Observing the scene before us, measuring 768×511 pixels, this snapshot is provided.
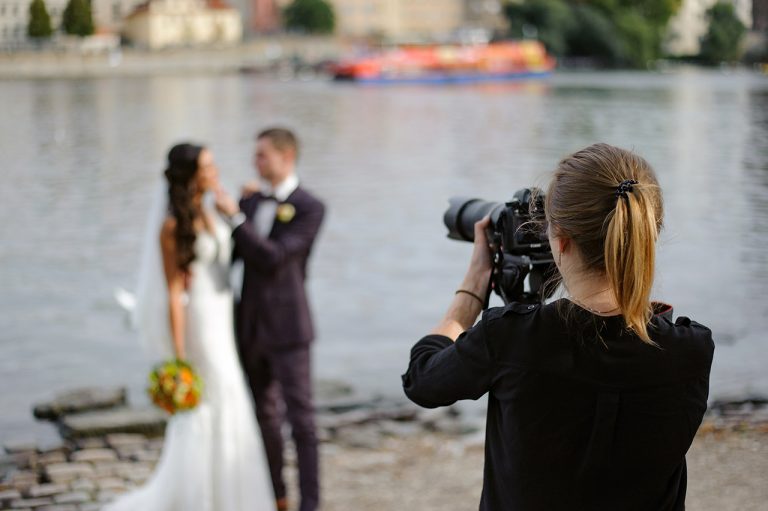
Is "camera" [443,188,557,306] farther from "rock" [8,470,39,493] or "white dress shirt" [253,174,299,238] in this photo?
"rock" [8,470,39,493]

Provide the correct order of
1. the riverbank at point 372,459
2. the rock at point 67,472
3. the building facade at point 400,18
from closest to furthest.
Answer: the riverbank at point 372,459
the rock at point 67,472
the building facade at point 400,18

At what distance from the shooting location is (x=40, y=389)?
7605 millimetres

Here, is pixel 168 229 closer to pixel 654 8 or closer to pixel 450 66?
pixel 450 66

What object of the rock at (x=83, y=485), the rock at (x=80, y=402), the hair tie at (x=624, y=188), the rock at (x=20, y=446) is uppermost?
the hair tie at (x=624, y=188)

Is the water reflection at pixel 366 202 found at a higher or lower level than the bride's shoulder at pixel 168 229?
lower

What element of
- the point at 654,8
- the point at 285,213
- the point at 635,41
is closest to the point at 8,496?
the point at 285,213

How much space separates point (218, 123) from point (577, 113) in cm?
1147

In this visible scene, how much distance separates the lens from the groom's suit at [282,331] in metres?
4.12

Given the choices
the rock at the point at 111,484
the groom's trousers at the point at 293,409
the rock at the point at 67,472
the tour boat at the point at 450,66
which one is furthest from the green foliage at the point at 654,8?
the groom's trousers at the point at 293,409

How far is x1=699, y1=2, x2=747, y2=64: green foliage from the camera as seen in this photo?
3578 inches

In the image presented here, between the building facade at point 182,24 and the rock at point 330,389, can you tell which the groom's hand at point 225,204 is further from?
the building facade at point 182,24

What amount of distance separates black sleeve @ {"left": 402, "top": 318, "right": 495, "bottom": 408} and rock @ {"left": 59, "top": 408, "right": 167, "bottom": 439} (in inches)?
165

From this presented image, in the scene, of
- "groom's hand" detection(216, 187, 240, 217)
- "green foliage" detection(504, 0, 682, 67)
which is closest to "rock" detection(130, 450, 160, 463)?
"groom's hand" detection(216, 187, 240, 217)

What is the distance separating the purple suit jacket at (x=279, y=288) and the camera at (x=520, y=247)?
7.60ft
